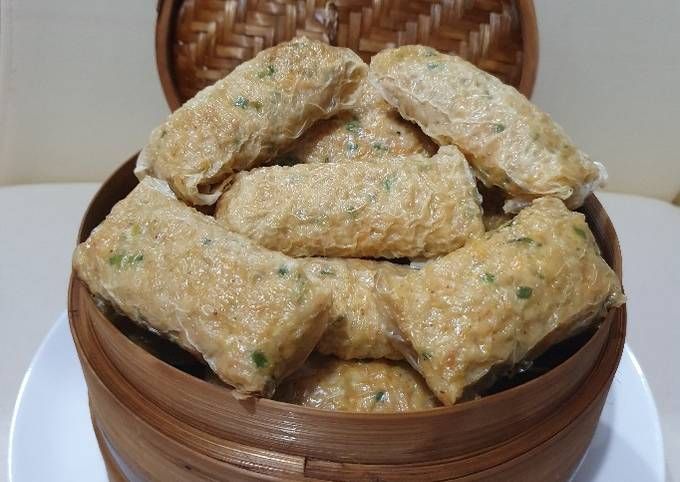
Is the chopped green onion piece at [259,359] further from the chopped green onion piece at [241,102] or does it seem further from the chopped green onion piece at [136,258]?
the chopped green onion piece at [241,102]

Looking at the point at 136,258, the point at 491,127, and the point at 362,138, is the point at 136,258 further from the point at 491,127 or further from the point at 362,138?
the point at 491,127

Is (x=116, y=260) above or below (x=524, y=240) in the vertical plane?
below

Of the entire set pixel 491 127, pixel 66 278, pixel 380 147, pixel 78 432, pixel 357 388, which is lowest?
Answer: pixel 66 278

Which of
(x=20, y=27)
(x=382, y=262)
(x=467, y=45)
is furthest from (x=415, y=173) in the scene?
(x=20, y=27)

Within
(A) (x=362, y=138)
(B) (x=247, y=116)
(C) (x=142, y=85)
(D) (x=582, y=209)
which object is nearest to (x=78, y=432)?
(B) (x=247, y=116)

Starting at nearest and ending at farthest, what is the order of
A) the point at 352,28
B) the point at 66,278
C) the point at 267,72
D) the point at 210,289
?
the point at 210,289, the point at 267,72, the point at 352,28, the point at 66,278

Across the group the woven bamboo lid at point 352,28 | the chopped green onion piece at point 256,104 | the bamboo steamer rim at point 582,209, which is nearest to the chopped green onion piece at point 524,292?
the bamboo steamer rim at point 582,209
